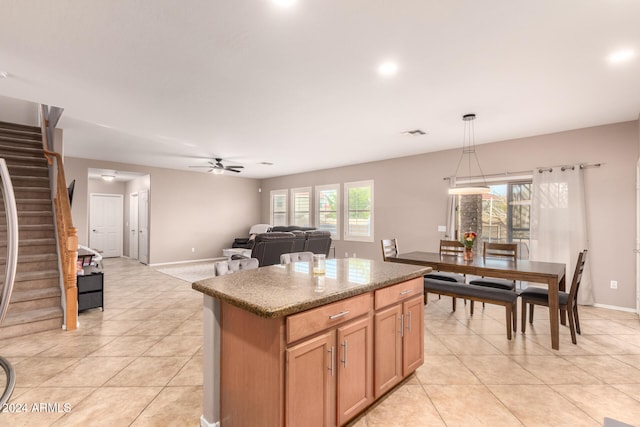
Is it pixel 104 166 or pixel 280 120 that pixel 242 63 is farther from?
pixel 104 166

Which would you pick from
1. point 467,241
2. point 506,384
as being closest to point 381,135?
point 467,241

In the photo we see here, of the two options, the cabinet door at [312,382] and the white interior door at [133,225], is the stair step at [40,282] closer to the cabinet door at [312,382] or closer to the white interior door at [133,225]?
the cabinet door at [312,382]

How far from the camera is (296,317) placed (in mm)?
1515

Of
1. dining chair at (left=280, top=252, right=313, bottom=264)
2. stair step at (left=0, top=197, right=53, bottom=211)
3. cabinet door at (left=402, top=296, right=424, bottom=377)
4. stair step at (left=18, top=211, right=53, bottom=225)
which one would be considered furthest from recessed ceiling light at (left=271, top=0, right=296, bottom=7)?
stair step at (left=0, top=197, right=53, bottom=211)

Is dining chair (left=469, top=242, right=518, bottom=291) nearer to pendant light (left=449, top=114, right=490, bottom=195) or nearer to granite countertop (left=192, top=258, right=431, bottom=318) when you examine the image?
pendant light (left=449, top=114, right=490, bottom=195)

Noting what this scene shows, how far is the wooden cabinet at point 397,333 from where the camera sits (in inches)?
80.1

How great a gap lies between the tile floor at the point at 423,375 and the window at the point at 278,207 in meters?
5.81

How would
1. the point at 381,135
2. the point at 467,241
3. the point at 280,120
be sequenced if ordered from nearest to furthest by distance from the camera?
the point at 467,241 → the point at 280,120 → the point at 381,135

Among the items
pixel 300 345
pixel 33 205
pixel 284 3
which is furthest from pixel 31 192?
pixel 300 345

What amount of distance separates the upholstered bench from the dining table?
0.16 metres

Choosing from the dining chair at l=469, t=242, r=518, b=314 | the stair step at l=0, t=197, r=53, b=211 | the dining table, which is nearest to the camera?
the dining table

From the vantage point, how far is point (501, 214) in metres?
5.48

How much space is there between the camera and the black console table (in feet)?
13.1

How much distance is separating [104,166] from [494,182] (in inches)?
332
